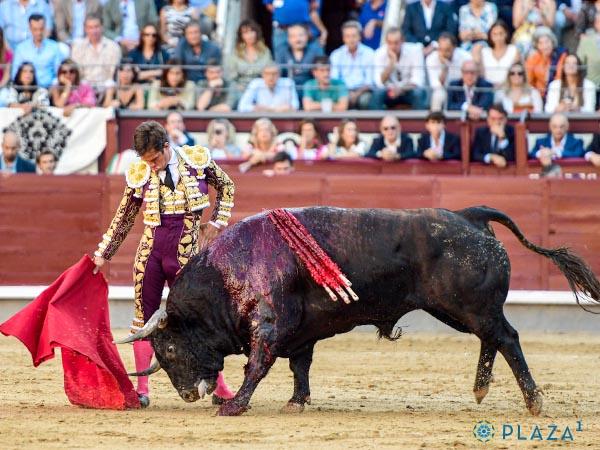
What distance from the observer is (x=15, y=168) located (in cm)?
1148

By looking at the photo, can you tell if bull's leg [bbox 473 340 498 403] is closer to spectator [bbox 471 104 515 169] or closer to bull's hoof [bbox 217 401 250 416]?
bull's hoof [bbox 217 401 250 416]

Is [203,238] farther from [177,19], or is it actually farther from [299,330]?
[177,19]

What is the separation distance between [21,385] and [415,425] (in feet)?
8.36

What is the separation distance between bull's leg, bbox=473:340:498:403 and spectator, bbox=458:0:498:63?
5.89 m

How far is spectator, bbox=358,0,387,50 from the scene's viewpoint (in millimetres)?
12516

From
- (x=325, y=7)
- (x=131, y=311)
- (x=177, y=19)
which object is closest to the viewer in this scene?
(x=131, y=311)

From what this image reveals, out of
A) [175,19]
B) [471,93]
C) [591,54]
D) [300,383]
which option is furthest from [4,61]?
[300,383]

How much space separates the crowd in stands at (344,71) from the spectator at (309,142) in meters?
0.01

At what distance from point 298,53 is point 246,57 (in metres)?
0.45

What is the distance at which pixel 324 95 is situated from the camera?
1181cm

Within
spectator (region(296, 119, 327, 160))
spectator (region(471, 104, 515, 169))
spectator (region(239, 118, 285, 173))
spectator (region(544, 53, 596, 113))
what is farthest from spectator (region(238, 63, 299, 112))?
spectator (region(544, 53, 596, 113))

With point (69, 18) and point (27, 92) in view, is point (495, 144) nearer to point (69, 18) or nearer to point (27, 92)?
point (27, 92)

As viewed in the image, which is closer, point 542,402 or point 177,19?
point 542,402

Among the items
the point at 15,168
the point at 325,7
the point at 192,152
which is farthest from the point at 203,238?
the point at 325,7
